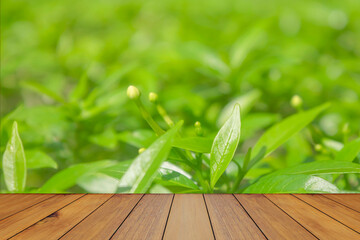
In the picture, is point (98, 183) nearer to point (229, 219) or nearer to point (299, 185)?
point (229, 219)

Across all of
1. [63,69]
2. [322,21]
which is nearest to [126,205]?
[63,69]

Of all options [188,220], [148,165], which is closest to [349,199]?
[188,220]

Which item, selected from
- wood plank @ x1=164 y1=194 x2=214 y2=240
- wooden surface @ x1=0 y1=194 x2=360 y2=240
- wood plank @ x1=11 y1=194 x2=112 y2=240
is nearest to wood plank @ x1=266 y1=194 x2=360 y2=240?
wooden surface @ x1=0 y1=194 x2=360 y2=240

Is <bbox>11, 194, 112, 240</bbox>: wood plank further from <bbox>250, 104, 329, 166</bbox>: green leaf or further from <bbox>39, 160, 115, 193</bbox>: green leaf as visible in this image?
<bbox>250, 104, 329, 166</bbox>: green leaf

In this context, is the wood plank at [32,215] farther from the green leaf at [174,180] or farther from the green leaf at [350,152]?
the green leaf at [350,152]

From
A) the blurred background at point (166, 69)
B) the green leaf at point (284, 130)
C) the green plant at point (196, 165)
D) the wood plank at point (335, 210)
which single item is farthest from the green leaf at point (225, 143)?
the wood plank at point (335, 210)

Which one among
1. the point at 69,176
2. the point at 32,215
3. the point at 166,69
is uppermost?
the point at 166,69
